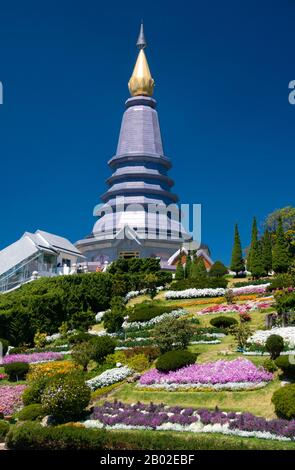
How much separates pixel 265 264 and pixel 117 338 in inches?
740

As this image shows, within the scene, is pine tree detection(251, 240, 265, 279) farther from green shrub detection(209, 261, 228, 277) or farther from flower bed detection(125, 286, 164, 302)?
flower bed detection(125, 286, 164, 302)

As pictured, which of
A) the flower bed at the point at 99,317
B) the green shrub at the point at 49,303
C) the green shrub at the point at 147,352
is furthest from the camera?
the flower bed at the point at 99,317

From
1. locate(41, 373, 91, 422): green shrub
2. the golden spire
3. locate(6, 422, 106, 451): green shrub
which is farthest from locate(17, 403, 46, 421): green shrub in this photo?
the golden spire

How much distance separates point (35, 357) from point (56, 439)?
15.3 meters

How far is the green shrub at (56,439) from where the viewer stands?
14.4m

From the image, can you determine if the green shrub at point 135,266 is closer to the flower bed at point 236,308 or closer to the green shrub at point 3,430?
the flower bed at point 236,308

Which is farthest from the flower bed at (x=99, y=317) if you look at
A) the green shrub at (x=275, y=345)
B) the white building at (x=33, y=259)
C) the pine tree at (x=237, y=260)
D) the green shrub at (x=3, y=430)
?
the green shrub at (x=3, y=430)

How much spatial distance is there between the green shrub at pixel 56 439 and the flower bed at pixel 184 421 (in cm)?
308

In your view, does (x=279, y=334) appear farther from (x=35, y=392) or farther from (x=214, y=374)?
(x=35, y=392)

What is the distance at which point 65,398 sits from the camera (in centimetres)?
1883

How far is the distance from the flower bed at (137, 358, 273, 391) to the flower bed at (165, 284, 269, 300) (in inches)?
709

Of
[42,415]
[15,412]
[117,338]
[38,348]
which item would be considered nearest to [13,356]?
[38,348]

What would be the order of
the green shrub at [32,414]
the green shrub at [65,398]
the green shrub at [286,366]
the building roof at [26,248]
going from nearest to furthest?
1. the green shrub at [65,398]
2. the green shrub at [286,366]
3. the green shrub at [32,414]
4. the building roof at [26,248]
